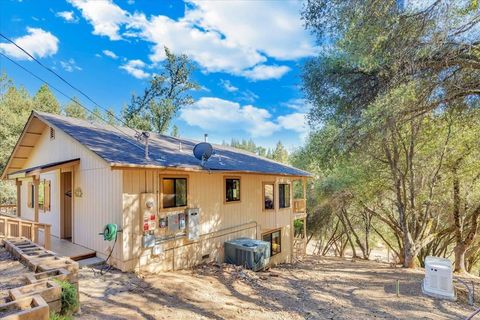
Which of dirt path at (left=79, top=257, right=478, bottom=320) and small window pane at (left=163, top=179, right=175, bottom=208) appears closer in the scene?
dirt path at (left=79, top=257, right=478, bottom=320)

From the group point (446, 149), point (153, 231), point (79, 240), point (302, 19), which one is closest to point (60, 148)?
point (79, 240)

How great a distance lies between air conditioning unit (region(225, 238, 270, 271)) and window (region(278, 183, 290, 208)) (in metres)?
3.93

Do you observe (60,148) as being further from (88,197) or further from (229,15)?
(229,15)

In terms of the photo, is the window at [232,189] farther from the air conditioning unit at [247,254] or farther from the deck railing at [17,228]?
the deck railing at [17,228]

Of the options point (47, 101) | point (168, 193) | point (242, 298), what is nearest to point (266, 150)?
point (47, 101)

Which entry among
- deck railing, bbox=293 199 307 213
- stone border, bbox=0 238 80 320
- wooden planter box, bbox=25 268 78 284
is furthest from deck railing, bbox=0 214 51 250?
deck railing, bbox=293 199 307 213

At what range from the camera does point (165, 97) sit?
1080 inches

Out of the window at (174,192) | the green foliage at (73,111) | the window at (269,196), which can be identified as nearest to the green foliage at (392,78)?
the window at (269,196)

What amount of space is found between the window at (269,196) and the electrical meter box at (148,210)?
6.31 meters

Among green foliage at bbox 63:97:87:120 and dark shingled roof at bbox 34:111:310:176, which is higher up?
green foliage at bbox 63:97:87:120

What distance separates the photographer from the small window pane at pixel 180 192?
8406 millimetres

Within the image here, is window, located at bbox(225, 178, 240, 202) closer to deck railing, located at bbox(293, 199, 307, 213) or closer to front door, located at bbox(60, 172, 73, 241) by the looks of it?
front door, located at bbox(60, 172, 73, 241)

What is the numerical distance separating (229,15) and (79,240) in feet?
28.4

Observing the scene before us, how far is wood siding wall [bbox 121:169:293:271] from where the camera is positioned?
714 cm
